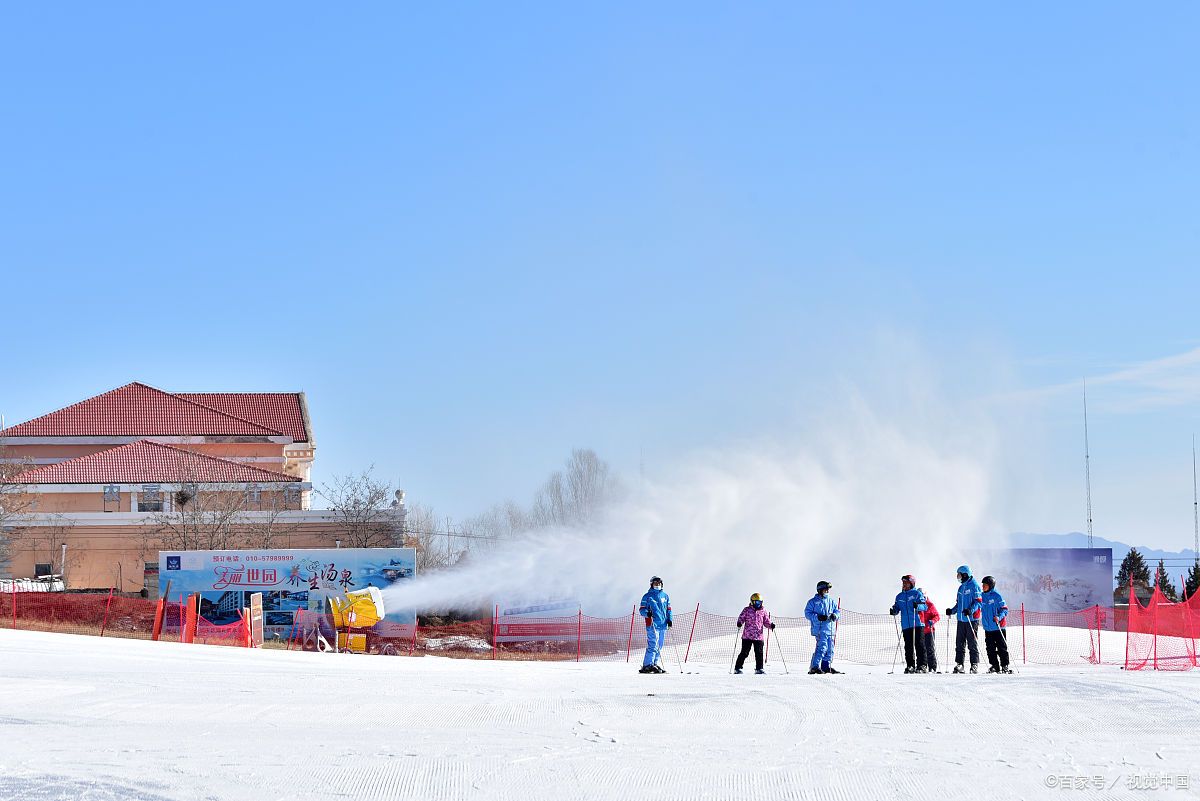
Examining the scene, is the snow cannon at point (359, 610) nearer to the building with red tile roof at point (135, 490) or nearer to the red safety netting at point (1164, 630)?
the building with red tile roof at point (135, 490)

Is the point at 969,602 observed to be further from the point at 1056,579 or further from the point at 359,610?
the point at 1056,579

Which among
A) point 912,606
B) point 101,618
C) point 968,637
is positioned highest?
point 912,606

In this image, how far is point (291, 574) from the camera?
3122 centimetres

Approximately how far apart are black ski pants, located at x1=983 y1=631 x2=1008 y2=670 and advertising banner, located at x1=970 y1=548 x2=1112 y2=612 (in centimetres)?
2612

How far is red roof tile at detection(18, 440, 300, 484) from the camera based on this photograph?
54781 millimetres

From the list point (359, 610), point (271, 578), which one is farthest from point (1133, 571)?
point (271, 578)

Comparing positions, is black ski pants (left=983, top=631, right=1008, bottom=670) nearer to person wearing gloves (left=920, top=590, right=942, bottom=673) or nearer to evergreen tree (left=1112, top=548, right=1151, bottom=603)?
person wearing gloves (left=920, top=590, right=942, bottom=673)

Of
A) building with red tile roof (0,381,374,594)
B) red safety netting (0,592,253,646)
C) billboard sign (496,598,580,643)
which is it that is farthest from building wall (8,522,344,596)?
billboard sign (496,598,580,643)

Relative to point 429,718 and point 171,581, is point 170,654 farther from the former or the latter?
point 171,581

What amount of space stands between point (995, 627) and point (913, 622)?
4.21 ft

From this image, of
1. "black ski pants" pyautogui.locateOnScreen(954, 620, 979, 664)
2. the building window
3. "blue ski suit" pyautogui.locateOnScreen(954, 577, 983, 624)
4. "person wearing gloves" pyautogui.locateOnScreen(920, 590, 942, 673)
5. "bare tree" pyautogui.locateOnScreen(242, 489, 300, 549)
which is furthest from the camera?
the building window

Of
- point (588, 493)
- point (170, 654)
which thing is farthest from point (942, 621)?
point (588, 493)

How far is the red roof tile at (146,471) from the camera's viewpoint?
54781mm

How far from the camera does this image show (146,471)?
56062 mm
